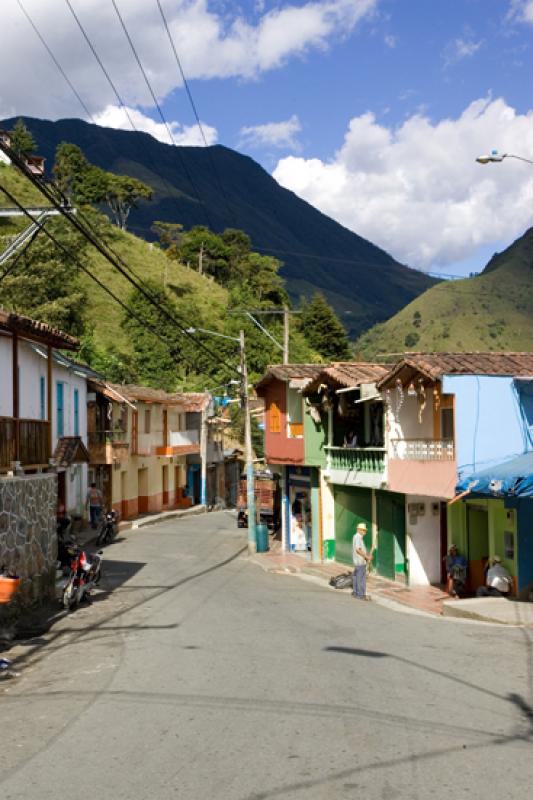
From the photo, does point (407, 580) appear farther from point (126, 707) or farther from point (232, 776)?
point (232, 776)

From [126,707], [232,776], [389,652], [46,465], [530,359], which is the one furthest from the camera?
[530,359]

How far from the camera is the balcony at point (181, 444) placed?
49.5 meters

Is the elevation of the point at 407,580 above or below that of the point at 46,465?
below

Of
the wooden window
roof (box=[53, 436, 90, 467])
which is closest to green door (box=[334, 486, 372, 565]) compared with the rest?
the wooden window

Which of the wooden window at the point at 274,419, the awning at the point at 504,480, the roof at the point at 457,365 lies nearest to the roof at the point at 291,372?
the wooden window at the point at 274,419

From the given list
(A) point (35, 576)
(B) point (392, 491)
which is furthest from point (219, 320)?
(A) point (35, 576)

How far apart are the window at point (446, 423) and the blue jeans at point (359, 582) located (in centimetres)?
404

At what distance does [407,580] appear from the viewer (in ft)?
80.3

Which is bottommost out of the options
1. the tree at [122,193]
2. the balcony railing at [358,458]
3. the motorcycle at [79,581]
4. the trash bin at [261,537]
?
the trash bin at [261,537]

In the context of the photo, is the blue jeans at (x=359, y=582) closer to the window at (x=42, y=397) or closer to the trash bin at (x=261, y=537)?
the window at (x=42, y=397)

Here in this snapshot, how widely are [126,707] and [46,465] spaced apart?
10.4 meters

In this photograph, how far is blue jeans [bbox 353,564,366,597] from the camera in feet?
68.3

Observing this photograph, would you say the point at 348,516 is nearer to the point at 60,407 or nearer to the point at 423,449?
the point at 423,449

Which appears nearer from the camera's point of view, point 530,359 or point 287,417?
point 530,359
